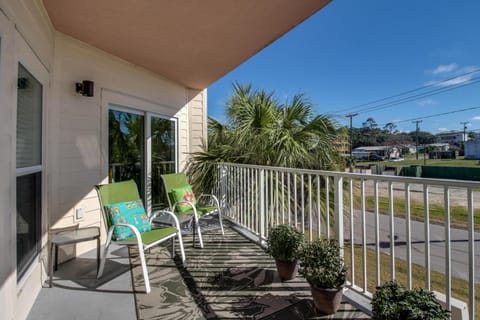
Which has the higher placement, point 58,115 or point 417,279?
point 58,115

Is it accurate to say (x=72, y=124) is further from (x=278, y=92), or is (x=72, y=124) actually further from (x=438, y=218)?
(x=438, y=218)

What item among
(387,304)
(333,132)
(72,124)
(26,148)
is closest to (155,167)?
(72,124)

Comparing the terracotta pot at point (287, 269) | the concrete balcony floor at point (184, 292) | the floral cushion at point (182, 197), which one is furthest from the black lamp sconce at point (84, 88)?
the terracotta pot at point (287, 269)

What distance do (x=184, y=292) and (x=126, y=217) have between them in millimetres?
978

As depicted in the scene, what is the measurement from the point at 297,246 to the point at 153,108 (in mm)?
3313

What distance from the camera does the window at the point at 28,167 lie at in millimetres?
1942

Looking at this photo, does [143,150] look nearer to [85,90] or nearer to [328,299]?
[85,90]

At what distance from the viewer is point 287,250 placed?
7.61 feet

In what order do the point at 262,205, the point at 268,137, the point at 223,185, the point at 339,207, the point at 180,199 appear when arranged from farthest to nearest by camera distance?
the point at 223,185 → the point at 268,137 → the point at 180,199 → the point at 262,205 → the point at 339,207

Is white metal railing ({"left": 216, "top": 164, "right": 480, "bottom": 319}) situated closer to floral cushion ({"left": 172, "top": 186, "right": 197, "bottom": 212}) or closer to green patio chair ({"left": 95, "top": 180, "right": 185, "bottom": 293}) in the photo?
floral cushion ({"left": 172, "top": 186, "right": 197, "bottom": 212})

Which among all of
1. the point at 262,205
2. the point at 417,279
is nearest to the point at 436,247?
the point at 417,279

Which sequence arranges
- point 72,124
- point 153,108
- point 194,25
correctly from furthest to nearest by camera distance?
point 153,108 → point 72,124 → point 194,25

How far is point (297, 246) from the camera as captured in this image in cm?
229

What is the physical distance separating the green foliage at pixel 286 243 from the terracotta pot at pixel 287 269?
4 centimetres
